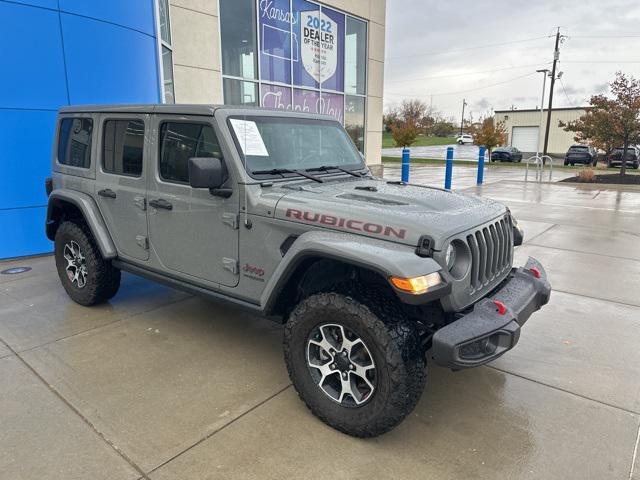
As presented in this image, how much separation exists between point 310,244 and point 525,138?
47.2 metres

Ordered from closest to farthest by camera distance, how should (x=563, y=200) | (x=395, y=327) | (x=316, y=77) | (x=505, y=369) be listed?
(x=395, y=327) → (x=505, y=369) → (x=563, y=200) → (x=316, y=77)

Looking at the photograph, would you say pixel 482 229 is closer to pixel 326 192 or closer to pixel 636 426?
pixel 326 192

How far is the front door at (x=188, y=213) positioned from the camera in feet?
10.9

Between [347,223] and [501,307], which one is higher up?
[347,223]

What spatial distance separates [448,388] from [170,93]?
9.97 meters

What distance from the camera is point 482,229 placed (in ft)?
9.53

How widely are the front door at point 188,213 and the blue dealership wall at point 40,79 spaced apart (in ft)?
11.5

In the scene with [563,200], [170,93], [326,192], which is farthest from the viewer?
[563,200]

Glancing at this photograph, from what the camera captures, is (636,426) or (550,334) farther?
(550,334)

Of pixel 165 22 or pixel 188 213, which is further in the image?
pixel 165 22

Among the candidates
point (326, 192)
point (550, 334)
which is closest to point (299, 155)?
point (326, 192)

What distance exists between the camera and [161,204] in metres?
3.69

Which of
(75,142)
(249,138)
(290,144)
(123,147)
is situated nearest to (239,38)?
(75,142)

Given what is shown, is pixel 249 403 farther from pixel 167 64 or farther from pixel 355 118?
pixel 355 118
